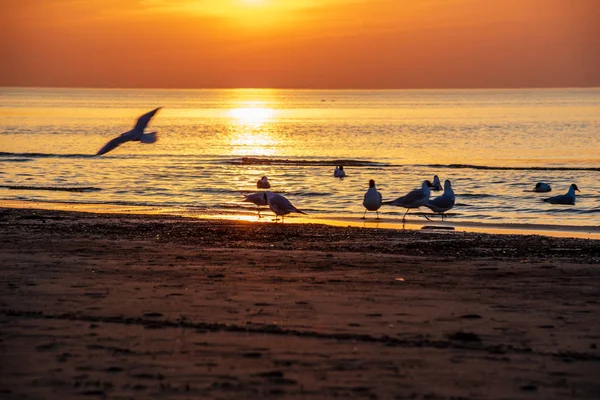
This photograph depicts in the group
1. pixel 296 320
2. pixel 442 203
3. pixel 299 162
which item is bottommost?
pixel 299 162

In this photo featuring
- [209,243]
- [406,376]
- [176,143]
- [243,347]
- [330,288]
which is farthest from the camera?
[176,143]

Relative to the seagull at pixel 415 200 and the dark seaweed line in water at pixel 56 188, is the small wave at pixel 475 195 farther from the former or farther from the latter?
the dark seaweed line in water at pixel 56 188

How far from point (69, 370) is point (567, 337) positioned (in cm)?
426

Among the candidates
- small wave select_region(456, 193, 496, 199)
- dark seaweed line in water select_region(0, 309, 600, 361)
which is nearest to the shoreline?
small wave select_region(456, 193, 496, 199)

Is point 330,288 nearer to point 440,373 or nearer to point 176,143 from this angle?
point 440,373

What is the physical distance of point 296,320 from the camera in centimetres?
863

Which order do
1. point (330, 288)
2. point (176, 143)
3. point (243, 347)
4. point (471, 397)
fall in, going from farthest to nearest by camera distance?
point (176, 143), point (330, 288), point (243, 347), point (471, 397)

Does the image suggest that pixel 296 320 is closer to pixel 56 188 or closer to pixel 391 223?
pixel 391 223

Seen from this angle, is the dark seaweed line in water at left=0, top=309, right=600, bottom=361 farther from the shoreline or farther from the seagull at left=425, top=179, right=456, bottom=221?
the seagull at left=425, top=179, right=456, bottom=221

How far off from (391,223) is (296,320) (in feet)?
41.2

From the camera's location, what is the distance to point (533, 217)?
2319 cm

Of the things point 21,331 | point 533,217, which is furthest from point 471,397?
point 533,217

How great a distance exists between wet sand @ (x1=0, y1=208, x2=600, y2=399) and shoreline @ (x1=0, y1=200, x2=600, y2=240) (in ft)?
15.6

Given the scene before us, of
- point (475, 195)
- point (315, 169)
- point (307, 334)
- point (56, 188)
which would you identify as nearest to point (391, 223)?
point (475, 195)
